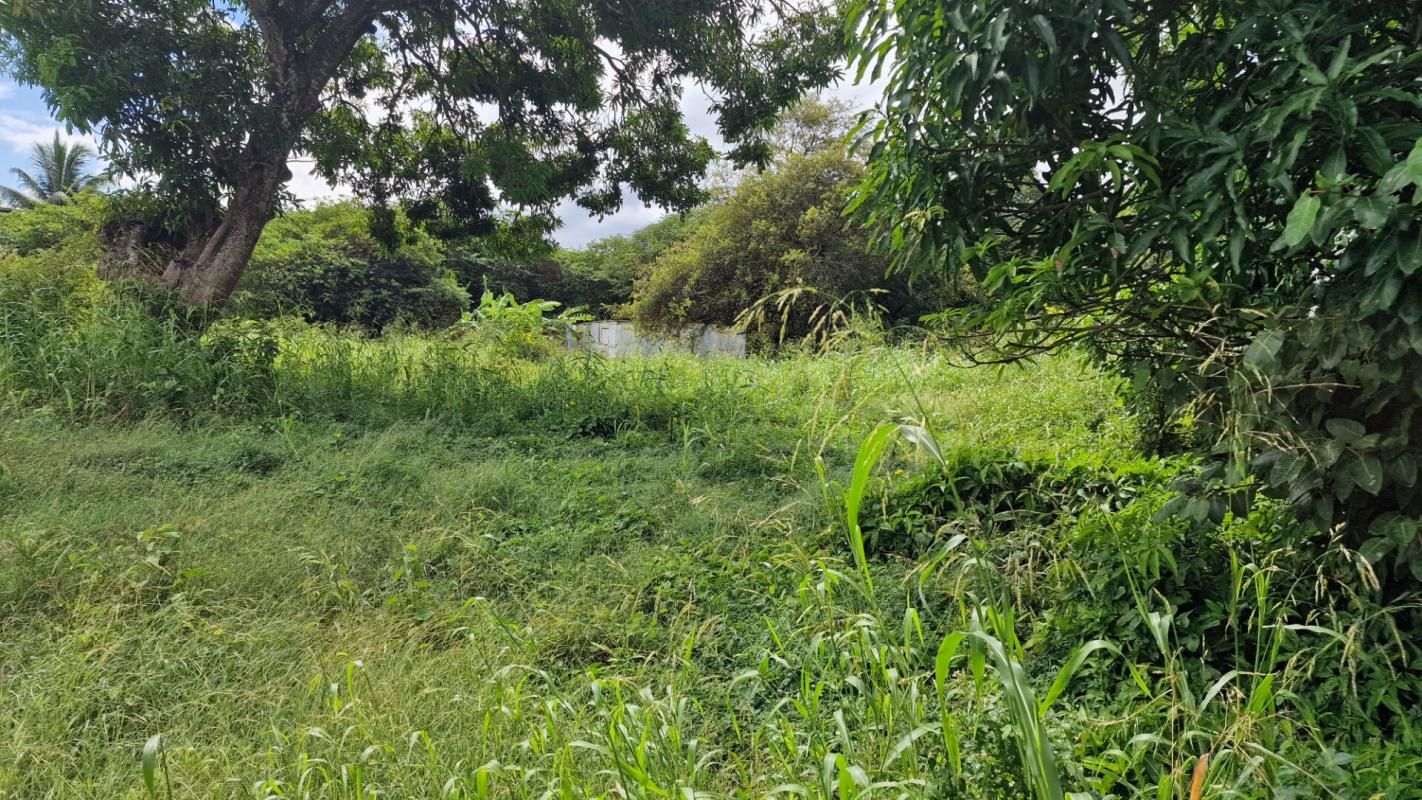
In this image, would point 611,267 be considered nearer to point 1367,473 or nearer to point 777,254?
point 777,254

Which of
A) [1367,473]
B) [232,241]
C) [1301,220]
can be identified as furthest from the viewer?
[232,241]

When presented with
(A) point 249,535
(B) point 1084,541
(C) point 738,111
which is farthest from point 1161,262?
(C) point 738,111

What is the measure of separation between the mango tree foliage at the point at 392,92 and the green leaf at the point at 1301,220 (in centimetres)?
536

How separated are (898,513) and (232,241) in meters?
5.79

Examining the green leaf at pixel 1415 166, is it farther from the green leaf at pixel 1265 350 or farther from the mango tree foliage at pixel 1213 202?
the green leaf at pixel 1265 350

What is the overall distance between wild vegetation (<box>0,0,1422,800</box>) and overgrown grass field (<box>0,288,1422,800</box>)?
0.05 ft

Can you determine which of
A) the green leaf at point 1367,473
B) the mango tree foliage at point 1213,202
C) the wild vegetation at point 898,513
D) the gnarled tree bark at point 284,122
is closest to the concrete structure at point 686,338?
the gnarled tree bark at point 284,122

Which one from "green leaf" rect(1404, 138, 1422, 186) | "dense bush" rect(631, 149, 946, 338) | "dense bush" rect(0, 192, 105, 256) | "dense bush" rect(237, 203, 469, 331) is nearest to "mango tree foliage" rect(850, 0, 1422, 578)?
"green leaf" rect(1404, 138, 1422, 186)

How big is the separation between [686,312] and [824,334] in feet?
44.3

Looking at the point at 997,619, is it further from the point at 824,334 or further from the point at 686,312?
the point at 686,312

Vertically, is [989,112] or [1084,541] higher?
[989,112]

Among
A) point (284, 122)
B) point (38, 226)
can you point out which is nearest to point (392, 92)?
point (284, 122)

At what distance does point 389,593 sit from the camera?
267cm

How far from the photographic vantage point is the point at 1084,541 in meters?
2.15
